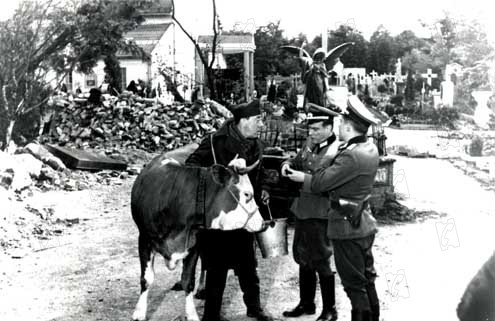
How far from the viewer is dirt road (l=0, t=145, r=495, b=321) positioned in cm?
542

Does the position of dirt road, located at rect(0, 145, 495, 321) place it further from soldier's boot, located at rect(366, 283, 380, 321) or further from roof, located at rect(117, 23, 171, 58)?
roof, located at rect(117, 23, 171, 58)

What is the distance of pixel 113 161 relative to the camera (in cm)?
1457

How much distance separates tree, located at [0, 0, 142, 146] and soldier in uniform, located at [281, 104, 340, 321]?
12568mm

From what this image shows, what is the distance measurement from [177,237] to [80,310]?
132 cm

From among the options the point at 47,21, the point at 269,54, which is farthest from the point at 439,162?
the point at 269,54

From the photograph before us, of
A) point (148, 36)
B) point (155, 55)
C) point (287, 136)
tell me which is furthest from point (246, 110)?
point (148, 36)

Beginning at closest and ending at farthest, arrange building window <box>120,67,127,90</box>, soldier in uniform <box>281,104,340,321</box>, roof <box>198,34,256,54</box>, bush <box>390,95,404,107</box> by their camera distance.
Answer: soldier in uniform <box>281,104,340,321</box>
bush <box>390,95,404,107</box>
roof <box>198,34,256,54</box>
building window <box>120,67,127,90</box>

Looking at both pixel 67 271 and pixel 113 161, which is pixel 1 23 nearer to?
pixel 113 161

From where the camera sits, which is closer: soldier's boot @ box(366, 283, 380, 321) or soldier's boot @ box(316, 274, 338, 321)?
soldier's boot @ box(366, 283, 380, 321)

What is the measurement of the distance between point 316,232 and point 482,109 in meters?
15.6

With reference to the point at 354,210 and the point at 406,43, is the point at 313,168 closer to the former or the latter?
the point at 354,210

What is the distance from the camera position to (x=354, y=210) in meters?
4.42

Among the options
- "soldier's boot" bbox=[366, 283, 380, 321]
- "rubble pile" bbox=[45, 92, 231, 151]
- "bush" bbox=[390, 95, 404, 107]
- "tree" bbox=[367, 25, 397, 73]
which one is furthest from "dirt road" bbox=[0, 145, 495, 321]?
"tree" bbox=[367, 25, 397, 73]

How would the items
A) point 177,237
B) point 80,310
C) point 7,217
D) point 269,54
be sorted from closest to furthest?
1. point 177,237
2. point 80,310
3. point 7,217
4. point 269,54
